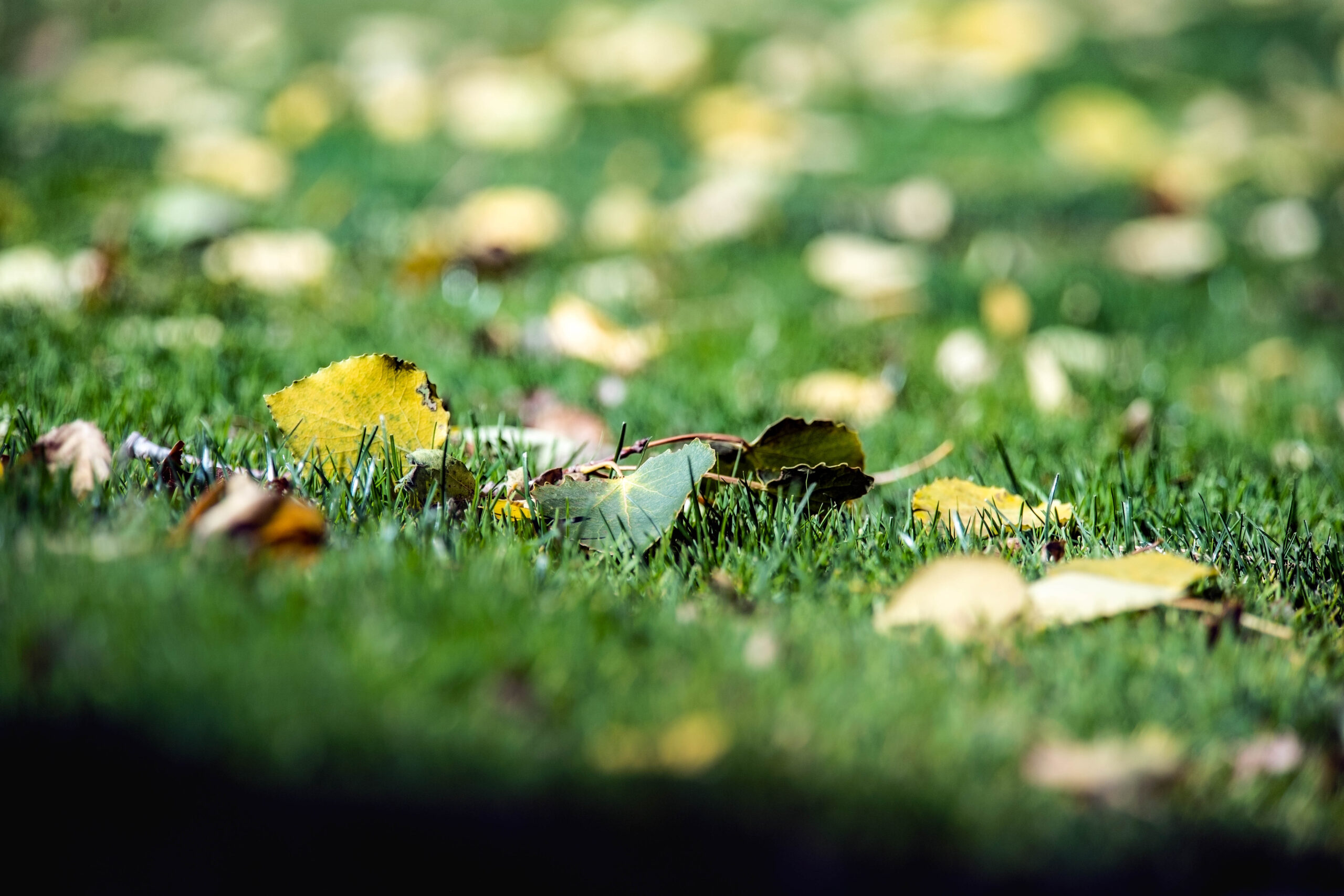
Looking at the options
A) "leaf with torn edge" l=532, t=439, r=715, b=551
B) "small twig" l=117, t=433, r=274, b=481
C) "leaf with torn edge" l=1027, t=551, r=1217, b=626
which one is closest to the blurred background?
"small twig" l=117, t=433, r=274, b=481

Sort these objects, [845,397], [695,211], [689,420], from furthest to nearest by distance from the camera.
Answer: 1. [695,211]
2. [845,397]
3. [689,420]

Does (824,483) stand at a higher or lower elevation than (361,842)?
higher

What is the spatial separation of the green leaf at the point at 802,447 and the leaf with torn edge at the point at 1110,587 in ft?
1.11

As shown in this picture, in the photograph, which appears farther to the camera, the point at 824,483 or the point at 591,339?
the point at 591,339

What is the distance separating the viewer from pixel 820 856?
29.7 inches

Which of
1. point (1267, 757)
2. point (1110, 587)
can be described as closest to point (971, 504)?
point (1110, 587)

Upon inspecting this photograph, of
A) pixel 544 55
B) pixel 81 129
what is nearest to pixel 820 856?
pixel 81 129

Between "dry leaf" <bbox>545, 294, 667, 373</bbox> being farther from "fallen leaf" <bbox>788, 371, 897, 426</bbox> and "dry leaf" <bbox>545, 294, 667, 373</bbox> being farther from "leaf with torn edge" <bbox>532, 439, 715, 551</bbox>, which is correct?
"leaf with torn edge" <bbox>532, 439, 715, 551</bbox>

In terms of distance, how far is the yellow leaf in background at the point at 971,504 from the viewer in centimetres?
148

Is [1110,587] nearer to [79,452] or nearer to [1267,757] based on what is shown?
[1267,757]

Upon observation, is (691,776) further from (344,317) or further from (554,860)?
(344,317)

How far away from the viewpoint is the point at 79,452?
4.22 feet

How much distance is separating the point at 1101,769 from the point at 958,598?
270mm

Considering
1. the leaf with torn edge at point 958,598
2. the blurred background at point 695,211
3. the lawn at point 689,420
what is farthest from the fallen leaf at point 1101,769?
the blurred background at point 695,211
